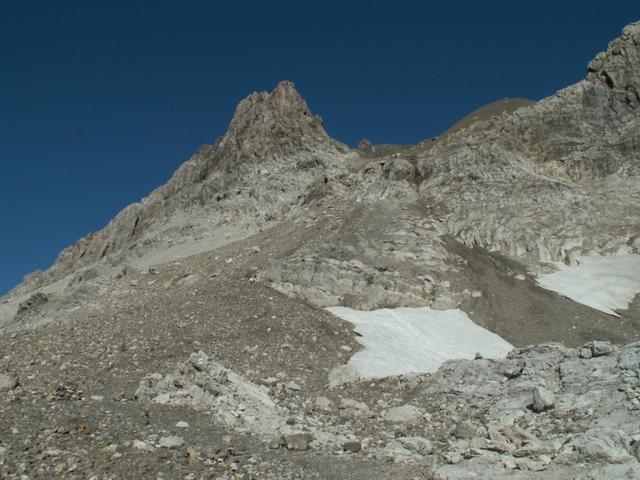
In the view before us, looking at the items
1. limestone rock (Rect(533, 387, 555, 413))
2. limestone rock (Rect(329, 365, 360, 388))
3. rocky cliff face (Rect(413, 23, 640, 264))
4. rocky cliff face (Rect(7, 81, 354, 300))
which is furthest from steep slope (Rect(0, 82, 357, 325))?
limestone rock (Rect(533, 387, 555, 413))

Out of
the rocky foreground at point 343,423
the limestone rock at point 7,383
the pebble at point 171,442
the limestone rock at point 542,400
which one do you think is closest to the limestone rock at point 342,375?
the rocky foreground at point 343,423

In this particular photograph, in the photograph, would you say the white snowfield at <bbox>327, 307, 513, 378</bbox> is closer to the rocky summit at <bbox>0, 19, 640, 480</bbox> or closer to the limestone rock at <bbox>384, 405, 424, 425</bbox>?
the rocky summit at <bbox>0, 19, 640, 480</bbox>

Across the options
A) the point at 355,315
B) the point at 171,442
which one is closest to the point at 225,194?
the point at 355,315

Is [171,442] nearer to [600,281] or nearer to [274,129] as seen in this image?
[600,281]

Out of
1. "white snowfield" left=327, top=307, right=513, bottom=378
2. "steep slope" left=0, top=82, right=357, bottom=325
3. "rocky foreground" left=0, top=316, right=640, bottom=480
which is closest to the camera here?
"rocky foreground" left=0, top=316, right=640, bottom=480

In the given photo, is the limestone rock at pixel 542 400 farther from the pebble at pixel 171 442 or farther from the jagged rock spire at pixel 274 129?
the jagged rock spire at pixel 274 129

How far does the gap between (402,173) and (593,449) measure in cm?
4668

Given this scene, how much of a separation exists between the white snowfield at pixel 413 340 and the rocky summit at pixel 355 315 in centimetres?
16

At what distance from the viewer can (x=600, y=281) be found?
39875 mm

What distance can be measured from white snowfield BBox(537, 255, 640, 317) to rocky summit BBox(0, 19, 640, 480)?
0.23 meters

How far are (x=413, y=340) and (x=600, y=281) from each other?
21.2 metres

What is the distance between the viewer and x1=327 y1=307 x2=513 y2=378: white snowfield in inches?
883

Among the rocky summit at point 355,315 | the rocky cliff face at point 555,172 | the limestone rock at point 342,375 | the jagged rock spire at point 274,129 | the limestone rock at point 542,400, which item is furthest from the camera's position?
the jagged rock spire at point 274,129

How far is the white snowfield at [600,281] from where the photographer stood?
36.5m
